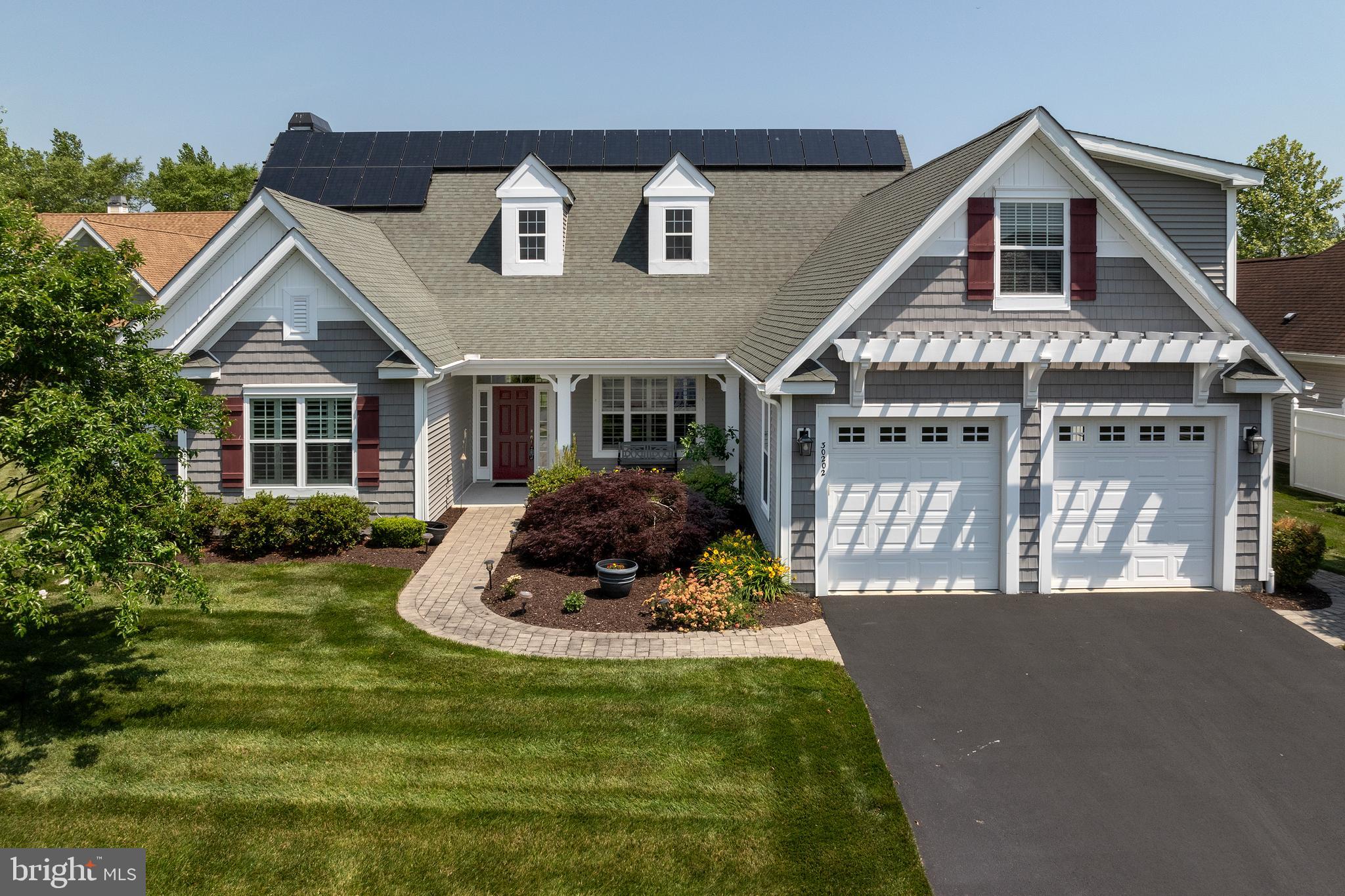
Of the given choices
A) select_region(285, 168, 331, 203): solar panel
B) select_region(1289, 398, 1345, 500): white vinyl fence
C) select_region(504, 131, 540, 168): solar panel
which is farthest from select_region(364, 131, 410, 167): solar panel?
select_region(1289, 398, 1345, 500): white vinyl fence

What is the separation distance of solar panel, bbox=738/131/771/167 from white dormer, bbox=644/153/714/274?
339 cm

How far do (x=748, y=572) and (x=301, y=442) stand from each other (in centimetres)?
839

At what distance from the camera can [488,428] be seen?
66.9 ft

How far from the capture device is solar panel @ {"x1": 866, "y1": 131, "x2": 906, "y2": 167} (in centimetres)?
2334

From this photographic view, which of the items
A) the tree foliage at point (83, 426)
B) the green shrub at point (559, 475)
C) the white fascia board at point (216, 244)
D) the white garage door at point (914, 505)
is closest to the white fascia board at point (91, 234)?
the white fascia board at point (216, 244)

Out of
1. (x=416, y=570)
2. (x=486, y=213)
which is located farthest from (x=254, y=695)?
(x=486, y=213)

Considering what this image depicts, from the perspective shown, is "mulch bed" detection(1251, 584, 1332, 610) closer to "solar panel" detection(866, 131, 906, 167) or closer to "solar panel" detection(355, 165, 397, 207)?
"solar panel" detection(866, 131, 906, 167)

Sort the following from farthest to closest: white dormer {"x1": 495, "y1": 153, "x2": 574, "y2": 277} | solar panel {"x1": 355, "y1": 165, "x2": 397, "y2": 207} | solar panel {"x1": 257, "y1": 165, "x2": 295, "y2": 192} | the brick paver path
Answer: solar panel {"x1": 257, "y1": 165, "x2": 295, "y2": 192}
solar panel {"x1": 355, "y1": 165, "x2": 397, "y2": 207}
white dormer {"x1": 495, "y1": 153, "x2": 574, "y2": 277}
the brick paver path

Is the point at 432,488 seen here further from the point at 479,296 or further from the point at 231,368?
the point at 479,296

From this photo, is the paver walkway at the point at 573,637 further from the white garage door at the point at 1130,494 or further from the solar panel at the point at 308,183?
the solar panel at the point at 308,183

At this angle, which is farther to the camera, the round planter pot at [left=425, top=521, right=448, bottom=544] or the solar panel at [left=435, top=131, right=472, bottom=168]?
the solar panel at [left=435, top=131, right=472, bottom=168]

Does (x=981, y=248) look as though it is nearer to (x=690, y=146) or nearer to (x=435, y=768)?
(x=435, y=768)

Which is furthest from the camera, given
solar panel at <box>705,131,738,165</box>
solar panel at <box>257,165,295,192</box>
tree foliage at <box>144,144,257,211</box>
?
tree foliage at <box>144,144,257,211</box>

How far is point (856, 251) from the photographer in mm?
14688
